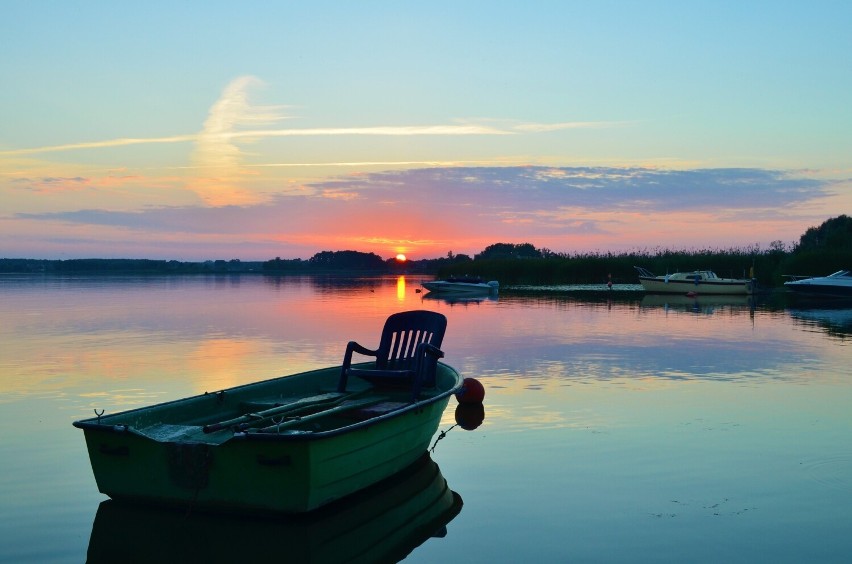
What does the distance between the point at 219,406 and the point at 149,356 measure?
12.3m

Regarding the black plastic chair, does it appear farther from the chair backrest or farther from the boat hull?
the boat hull

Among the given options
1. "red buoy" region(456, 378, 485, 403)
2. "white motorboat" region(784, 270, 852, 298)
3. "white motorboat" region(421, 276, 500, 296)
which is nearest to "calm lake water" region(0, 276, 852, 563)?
"red buoy" region(456, 378, 485, 403)

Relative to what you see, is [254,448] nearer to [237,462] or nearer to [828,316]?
[237,462]

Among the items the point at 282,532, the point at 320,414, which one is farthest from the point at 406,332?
the point at 282,532

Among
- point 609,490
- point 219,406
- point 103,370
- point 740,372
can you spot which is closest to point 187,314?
point 103,370

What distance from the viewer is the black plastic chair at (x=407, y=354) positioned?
12145 mm

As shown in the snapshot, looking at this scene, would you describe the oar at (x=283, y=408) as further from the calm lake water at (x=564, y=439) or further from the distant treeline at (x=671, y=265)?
the distant treeline at (x=671, y=265)

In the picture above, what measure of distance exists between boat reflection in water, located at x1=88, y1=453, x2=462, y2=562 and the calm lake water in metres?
0.05

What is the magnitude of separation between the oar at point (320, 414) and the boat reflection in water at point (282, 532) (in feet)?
3.12

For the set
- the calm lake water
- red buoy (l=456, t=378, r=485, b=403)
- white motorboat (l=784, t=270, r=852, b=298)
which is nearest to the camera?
the calm lake water

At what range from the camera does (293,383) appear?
502 inches

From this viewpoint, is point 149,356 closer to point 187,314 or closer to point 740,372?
point 740,372

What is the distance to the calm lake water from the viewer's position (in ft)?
27.3

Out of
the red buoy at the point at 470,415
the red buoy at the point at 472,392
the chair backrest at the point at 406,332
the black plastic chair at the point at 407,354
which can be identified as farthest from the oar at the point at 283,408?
the red buoy at the point at 472,392
